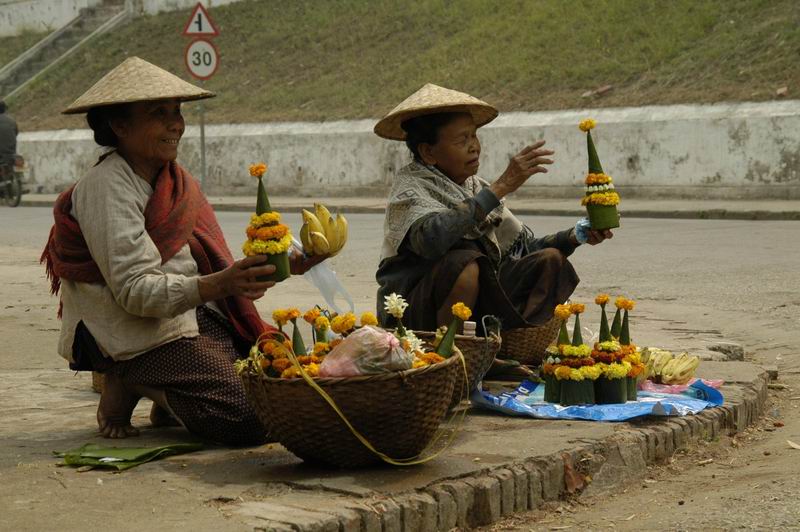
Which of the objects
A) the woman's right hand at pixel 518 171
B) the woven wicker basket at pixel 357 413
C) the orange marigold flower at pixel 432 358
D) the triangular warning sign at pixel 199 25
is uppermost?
the triangular warning sign at pixel 199 25

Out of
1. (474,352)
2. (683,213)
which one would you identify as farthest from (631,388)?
(683,213)

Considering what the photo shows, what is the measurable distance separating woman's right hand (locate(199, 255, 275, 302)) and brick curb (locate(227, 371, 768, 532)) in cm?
72

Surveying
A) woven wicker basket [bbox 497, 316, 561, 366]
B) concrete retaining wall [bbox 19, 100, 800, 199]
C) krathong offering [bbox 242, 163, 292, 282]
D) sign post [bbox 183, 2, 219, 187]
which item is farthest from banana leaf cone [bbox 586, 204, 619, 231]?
sign post [bbox 183, 2, 219, 187]

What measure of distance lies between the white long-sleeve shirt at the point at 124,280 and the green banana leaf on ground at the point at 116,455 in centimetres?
38

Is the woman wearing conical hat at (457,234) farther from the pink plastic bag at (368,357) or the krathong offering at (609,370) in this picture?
the pink plastic bag at (368,357)

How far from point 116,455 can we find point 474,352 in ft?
4.72

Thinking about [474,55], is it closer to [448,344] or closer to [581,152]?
[581,152]

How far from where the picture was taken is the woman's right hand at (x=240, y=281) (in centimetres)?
419

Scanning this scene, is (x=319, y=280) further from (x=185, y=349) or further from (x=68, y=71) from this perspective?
→ (x=68, y=71)

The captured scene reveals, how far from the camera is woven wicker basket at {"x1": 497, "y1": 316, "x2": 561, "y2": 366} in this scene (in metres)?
5.99

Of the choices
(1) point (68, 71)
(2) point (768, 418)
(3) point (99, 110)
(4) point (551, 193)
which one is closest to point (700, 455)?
(2) point (768, 418)

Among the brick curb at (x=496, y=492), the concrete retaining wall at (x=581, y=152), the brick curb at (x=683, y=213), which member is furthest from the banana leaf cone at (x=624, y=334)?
the concrete retaining wall at (x=581, y=152)

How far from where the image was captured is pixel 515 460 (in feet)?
13.9

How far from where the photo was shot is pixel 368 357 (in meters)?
4.00
